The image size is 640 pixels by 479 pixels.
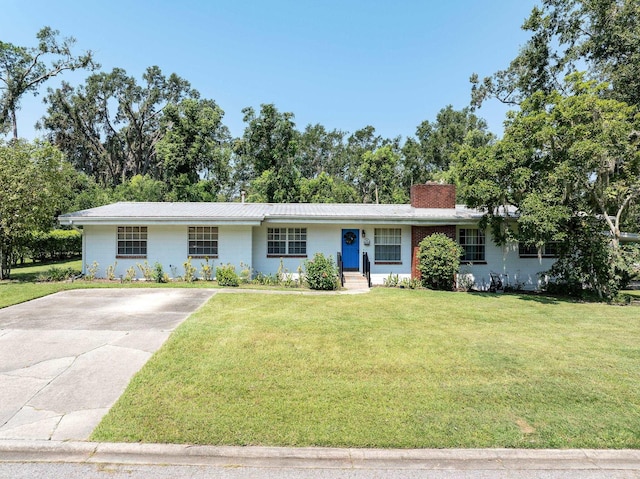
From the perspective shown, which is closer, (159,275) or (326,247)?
(159,275)

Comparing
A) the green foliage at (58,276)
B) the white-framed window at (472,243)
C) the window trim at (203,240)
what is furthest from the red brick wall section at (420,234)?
the green foliage at (58,276)

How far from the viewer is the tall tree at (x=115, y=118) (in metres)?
47.0

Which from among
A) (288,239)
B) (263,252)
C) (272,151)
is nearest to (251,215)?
(263,252)

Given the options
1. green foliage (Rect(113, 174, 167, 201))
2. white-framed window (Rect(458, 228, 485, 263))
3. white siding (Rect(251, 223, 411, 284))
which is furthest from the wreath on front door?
green foliage (Rect(113, 174, 167, 201))

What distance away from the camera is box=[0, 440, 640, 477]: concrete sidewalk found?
150 inches

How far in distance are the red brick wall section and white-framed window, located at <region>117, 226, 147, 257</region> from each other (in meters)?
11.3

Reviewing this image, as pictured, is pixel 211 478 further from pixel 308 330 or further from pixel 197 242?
pixel 197 242

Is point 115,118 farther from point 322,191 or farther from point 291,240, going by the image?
point 291,240

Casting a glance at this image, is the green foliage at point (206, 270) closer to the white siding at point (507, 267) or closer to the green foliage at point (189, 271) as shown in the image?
the green foliage at point (189, 271)

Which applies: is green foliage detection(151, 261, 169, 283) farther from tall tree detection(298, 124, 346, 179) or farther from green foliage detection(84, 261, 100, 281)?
tall tree detection(298, 124, 346, 179)

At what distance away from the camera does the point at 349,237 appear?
51.3 feet

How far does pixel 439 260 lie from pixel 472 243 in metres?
2.59

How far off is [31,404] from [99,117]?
56260 mm

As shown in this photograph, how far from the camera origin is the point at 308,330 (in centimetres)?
781
